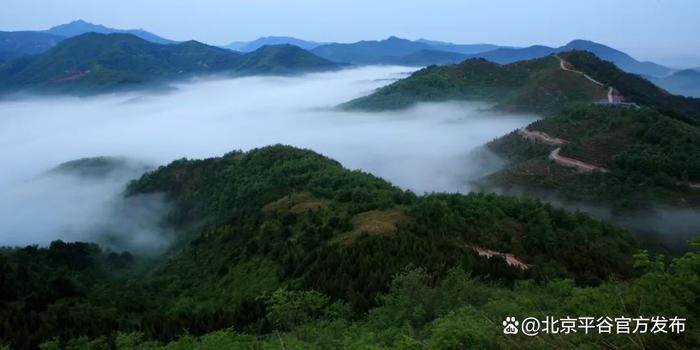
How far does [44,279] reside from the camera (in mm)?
32625

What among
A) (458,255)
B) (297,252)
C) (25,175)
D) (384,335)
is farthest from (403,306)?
(25,175)

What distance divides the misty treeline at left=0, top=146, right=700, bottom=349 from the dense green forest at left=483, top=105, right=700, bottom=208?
1596 centimetres

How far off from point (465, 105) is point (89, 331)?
4415 inches

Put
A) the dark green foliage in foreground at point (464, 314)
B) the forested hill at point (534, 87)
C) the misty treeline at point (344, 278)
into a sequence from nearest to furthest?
the dark green foliage in foreground at point (464, 314)
the misty treeline at point (344, 278)
the forested hill at point (534, 87)

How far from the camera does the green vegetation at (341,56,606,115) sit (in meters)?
95.9

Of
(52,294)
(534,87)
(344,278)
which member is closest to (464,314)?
(344,278)

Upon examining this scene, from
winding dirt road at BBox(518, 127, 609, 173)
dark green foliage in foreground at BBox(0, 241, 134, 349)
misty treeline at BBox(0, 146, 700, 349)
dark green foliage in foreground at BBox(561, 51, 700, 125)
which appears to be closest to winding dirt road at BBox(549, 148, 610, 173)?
winding dirt road at BBox(518, 127, 609, 173)

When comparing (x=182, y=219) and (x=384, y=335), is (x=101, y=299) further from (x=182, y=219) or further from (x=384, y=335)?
(x=182, y=219)

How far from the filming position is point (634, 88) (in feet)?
314

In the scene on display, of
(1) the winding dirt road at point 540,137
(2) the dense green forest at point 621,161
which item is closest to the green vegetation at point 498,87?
(1) the winding dirt road at point 540,137

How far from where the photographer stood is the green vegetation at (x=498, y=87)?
95.9 metres

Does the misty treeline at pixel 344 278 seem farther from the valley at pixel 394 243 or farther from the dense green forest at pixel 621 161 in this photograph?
the dense green forest at pixel 621 161

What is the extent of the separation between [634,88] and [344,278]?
96.4 m

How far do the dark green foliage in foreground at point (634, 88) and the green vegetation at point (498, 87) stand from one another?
5318 millimetres
